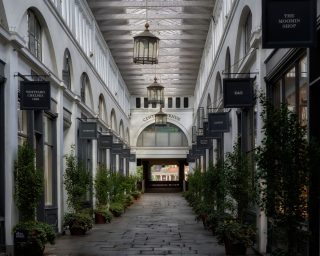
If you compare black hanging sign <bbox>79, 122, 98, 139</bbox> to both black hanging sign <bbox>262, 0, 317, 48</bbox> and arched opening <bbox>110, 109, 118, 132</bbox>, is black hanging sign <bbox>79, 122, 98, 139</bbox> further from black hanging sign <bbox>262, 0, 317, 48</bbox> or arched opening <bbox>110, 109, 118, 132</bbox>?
black hanging sign <bbox>262, 0, 317, 48</bbox>

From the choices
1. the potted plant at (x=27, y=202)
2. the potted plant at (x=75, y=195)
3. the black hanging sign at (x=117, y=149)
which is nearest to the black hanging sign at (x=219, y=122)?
the potted plant at (x=75, y=195)

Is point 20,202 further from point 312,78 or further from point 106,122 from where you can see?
point 106,122

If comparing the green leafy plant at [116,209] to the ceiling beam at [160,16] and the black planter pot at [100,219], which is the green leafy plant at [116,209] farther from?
the ceiling beam at [160,16]

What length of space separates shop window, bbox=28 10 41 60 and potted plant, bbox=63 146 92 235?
378cm

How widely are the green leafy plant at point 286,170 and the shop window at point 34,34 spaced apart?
9.02 meters

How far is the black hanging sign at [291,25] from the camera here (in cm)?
715

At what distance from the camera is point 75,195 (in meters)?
18.2

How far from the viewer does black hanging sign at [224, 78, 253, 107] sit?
1388cm

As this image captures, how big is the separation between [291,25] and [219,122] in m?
11.5

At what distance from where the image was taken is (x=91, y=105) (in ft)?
84.9

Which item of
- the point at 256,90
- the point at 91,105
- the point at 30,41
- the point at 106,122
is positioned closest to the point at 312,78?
the point at 256,90

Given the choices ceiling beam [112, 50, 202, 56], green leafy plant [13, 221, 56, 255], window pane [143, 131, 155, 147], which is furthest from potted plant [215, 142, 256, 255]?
window pane [143, 131, 155, 147]

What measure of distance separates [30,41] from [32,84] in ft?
8.15

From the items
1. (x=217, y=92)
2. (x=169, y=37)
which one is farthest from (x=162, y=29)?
(x=217, y=92)
